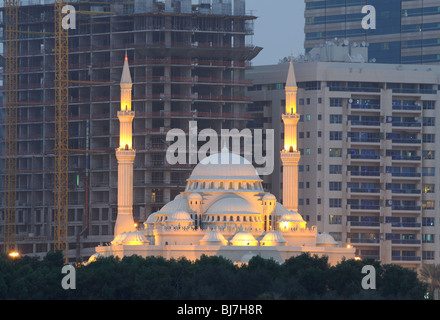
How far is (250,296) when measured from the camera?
198000 mm
